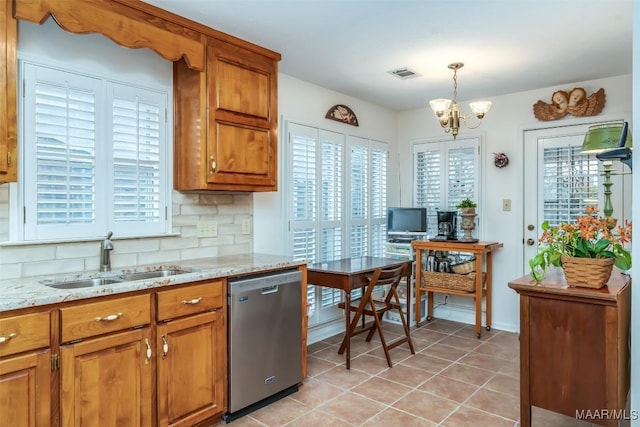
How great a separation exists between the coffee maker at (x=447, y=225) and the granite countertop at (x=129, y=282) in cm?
210

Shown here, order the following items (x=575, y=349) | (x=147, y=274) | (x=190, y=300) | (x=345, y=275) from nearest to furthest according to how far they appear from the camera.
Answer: (x=575, y=349)
(x=190, y=300)
(x=147, y=274)
(x=345, y=275)

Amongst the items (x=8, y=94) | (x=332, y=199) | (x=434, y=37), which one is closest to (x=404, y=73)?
(x=434, y=37)

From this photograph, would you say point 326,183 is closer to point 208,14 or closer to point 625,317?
point 208,14

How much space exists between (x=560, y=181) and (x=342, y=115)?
7.20 ft

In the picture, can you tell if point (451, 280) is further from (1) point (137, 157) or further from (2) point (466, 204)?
(1) point (137, 157)

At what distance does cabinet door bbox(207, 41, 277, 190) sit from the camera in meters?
2.72

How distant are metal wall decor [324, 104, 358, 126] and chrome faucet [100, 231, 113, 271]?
2.34 meters

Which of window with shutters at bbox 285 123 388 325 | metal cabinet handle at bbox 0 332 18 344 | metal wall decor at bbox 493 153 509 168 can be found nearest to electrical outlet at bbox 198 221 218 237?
window with shutters at bbox 285 123 388 325

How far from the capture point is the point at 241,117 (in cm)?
288

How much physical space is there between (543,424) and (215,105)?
2.76m

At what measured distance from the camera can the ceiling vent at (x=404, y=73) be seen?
3516 millimetres

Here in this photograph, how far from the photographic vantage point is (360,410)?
2.62 m

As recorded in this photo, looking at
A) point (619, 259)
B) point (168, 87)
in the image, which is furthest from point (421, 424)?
point (168, 87)

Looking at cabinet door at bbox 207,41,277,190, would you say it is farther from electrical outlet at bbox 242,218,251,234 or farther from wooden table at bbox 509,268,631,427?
wooden table at bbox 509,268,631,427
